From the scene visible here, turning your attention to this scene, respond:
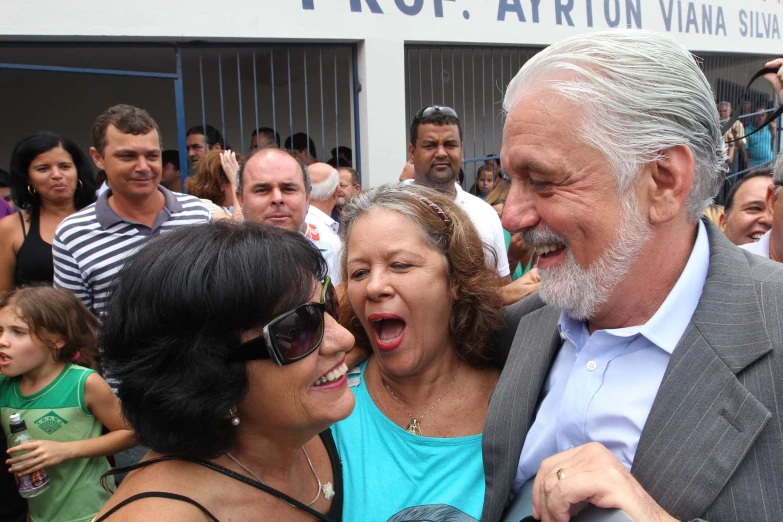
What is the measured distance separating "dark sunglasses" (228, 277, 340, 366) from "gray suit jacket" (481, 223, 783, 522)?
75 centimetres

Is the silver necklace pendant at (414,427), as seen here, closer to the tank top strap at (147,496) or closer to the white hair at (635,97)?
the tank top strap at (147,496)

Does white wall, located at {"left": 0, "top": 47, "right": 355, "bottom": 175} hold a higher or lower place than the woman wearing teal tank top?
higher

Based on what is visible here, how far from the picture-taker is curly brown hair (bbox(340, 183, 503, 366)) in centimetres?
201

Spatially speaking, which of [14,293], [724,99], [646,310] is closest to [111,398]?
[14,293]

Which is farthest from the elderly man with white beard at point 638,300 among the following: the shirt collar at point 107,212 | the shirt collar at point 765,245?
the shirt collar at point 107,212

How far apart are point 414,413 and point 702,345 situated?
3.07ft

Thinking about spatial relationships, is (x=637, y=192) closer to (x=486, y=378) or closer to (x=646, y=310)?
(x=646, y=310)

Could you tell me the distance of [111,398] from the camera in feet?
9.26

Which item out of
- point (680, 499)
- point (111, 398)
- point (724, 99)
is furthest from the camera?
point (724, 99)

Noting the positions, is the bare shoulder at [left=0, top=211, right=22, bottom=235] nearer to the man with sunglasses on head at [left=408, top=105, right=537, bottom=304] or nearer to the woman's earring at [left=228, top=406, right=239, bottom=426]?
the man with sunglasses on head at [left=408, top=105, right=537, bottom=304]

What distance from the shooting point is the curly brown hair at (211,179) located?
4656mm

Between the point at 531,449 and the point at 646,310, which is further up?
the point at 646,310

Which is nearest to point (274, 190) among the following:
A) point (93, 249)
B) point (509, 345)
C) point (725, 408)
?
point (93, 249)

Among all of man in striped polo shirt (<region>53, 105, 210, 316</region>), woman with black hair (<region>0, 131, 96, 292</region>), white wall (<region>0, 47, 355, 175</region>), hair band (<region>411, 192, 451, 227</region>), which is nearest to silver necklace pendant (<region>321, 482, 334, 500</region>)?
hair band (<region>411, 192, 451, 227</region>)
